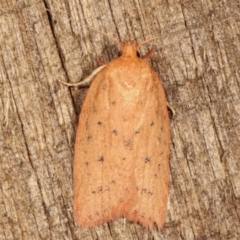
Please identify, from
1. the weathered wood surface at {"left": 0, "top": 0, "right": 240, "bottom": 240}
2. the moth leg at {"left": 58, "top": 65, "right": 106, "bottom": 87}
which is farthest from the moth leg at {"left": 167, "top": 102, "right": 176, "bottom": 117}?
the moth leg at {"left": 58, "top": 65, "right": 106, "bottom": 87}

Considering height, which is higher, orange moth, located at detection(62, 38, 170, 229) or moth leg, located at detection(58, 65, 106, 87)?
moth leg, located at detection(58, 65, 106, 87)

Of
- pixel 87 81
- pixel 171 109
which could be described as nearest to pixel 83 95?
pixel 87 81

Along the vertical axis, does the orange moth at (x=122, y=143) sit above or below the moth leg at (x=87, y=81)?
below

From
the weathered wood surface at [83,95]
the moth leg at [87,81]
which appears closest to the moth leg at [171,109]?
the weathered wood surface at [83,95]

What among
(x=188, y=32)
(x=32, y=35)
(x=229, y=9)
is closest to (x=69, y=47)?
(x=32, y=35)

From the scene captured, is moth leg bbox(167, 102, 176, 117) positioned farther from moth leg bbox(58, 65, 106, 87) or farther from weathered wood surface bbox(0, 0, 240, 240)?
moth leg bbox(58, 65, 106, 87)

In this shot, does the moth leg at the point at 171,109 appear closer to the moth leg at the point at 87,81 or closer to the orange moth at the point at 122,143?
the orange moth at the point at 122,143
